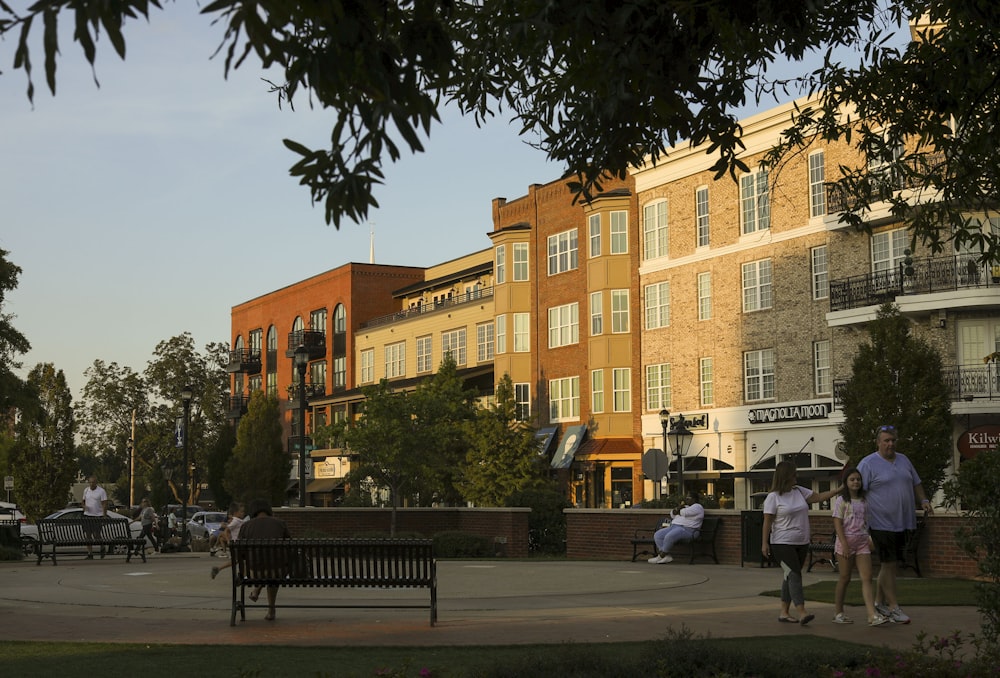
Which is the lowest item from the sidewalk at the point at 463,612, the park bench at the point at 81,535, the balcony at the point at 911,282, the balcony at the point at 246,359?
the sidewalk at the point at 463,612

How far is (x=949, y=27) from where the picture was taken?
471 inches

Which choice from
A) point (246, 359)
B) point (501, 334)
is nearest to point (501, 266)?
point (501, 334)

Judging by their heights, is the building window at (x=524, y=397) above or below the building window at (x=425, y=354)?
below

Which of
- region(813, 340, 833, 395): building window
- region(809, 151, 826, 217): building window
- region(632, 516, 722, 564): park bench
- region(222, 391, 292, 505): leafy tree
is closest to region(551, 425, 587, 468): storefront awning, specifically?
region(813, 340, 833, 395): building window

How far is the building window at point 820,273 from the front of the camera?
4359cm

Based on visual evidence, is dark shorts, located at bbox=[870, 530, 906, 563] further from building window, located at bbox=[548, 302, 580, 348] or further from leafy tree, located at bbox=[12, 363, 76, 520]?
leafy tree, located at bbox=[12, 363, 76, 520]

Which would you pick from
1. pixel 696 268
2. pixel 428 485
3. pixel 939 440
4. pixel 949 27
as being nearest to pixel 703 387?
pixel 696 268

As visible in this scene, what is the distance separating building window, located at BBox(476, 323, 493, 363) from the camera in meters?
62.5

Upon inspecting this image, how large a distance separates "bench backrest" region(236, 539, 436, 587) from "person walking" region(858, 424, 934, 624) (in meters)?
4.44

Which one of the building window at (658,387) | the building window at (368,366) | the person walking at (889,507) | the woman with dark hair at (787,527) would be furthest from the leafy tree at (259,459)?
the person walking at (889,507)

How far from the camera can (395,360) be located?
71.9m

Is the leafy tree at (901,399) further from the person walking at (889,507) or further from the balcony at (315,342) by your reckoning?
the balcony at (315,342)

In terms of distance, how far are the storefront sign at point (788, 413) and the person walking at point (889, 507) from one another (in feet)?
99.7

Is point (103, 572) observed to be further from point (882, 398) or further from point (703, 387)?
point (703, 387)
